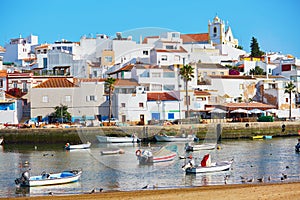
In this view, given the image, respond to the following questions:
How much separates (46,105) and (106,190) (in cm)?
3552

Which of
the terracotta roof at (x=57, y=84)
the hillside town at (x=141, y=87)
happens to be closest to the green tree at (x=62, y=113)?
the hillside town at (x=141, y=87)

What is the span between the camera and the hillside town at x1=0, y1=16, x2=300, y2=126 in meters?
58.3

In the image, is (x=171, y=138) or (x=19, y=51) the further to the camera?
(x=19, y=51)

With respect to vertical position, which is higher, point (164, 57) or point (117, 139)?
point (164, 57)

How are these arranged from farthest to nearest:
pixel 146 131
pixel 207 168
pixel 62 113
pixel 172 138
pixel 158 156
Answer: pixel 62 113
pixel 146 131
pixel 172 138
pixel 158 156
pixel 207 168

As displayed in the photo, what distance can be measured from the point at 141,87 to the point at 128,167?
89.8ft

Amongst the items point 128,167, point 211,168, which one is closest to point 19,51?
point 128,167

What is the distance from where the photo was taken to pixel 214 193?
888 inches

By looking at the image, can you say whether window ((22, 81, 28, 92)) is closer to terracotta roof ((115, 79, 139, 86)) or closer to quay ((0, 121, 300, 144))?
terracotta roof ((115, 79, 139, 86))

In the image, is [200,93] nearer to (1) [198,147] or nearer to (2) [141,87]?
(2) [141,87]

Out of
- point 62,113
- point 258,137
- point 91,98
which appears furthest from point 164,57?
point 258,137

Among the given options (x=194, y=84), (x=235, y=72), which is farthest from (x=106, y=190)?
(x=235, y=72)

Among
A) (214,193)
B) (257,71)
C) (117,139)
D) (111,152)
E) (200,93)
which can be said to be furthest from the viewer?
(257,71)

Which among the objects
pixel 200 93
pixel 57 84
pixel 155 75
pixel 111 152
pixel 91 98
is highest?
pixel 155 75
